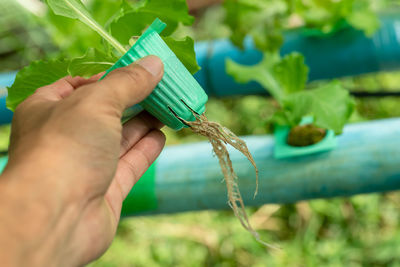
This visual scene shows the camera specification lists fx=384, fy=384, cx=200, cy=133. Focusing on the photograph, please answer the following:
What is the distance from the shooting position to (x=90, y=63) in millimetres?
628

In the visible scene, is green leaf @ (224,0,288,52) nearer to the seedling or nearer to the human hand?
the seedling

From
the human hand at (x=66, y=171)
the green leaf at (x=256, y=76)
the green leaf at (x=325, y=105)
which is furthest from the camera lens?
the green leaf at (x=256, y=76)

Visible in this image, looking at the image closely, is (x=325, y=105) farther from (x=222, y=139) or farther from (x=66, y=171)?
(x=66, y=171)

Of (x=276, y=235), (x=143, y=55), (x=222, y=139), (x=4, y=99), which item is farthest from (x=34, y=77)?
(x=276, y=235)

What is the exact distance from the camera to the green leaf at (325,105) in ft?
2.53

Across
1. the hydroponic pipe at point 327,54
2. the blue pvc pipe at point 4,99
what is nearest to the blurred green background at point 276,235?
the blue pvc pipe at point 4,99

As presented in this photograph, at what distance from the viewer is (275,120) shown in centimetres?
89

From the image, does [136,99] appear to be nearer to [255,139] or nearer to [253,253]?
[255,139]

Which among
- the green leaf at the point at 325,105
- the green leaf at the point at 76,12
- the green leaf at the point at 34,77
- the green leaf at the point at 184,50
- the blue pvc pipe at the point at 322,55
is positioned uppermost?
the green leaf at the point at 76,12

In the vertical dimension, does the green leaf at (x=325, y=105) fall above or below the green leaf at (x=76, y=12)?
below

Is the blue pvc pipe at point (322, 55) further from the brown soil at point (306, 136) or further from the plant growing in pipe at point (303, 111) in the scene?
the brown soil at point (306, 136)

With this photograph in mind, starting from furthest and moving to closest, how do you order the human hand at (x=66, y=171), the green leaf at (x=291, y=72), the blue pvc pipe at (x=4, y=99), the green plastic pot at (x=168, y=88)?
1. the blue pvc pipe at (x=4, y=99)
2. the green leaf at (x=291, y=72)
3. the green plastic pot at (x=168, y=88)
4. the human hand at (x=66, y=171)

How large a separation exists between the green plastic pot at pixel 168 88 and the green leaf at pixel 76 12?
0.08 m

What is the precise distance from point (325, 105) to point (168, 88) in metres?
0.37
